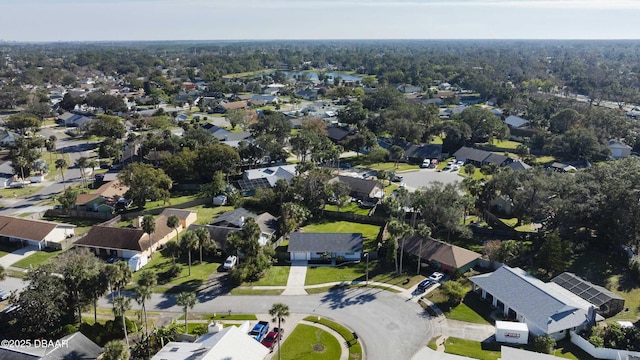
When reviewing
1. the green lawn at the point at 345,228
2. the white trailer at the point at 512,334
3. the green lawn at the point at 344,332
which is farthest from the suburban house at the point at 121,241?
the white trailer at the point at 512,334

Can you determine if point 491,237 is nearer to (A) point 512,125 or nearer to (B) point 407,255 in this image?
(B) point 407,255

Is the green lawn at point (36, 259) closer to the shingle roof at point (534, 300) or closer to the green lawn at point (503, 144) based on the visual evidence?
the shingle roof at point (534, 300)

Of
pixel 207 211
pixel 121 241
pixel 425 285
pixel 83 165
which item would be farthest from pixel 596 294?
pixel 83 165

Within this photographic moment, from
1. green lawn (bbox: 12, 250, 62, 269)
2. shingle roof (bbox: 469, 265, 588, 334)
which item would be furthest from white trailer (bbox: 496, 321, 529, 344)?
green lawn (bbox: 12, 250, 62, 269)

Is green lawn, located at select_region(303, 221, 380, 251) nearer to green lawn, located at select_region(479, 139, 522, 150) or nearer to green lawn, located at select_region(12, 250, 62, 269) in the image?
green lawn, located at select_region(12, 250, 62, 269)

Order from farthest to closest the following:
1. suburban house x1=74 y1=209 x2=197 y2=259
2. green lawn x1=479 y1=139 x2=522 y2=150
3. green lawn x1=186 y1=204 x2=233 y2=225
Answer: green lawn x1=479 y1=139 x2=522 y2=150
green lawn x1=186 y1=204 x2=233 y2=225
suburban house x1=74 y1=209 x2=197 y2=259

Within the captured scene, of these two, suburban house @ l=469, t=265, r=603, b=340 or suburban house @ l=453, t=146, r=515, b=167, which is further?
suburban house @ l=453, t=146, r=515, b=167

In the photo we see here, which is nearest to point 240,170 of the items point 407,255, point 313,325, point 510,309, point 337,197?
point 337,197
